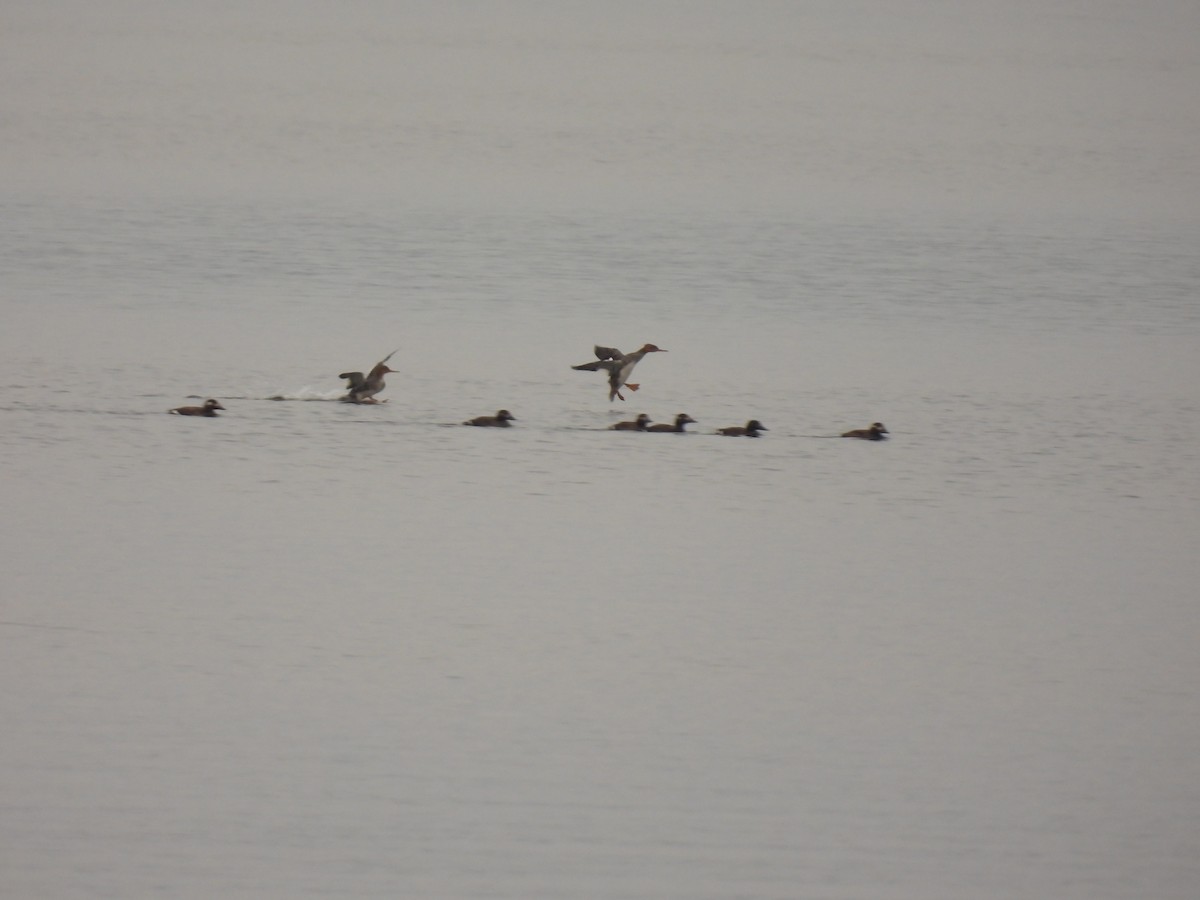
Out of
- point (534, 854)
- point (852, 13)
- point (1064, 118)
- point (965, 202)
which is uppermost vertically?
point (852, 13)

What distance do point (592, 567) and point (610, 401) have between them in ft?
18.1

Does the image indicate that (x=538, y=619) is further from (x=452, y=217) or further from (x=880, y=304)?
(x=452, y=217)

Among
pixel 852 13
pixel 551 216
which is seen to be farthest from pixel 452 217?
pixel 852 13

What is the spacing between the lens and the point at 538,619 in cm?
980

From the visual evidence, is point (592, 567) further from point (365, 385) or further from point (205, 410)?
point (365, 385)

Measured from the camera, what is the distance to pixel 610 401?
1630 cm

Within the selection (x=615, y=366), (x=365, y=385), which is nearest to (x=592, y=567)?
(x=365, y=385)

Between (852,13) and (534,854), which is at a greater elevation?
(852,13)

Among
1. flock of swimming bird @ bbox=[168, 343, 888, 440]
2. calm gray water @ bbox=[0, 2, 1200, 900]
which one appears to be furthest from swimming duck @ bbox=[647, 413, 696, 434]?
calm gray water @ bbox=[0, 2, 1200, 900]

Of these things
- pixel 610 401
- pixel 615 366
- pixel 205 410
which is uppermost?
pixel 615 366

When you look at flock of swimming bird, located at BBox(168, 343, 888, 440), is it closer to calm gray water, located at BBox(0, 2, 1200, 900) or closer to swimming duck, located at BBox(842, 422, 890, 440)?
swimming duck, located at BBox(842, 422, 890, 440)

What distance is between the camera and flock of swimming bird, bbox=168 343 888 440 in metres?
14.6

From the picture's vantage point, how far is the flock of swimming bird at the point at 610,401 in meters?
14.6

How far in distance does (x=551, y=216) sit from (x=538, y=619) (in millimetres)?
27197
